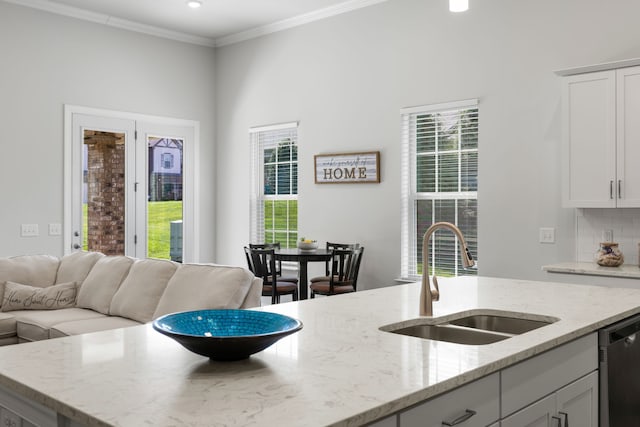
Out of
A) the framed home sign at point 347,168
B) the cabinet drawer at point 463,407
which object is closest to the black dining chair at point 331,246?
the framed home sign at point 347,168

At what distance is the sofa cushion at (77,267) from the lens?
4977 mm

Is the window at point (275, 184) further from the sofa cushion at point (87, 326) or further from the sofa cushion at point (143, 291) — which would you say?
the sofa cushion at point (87, 326)

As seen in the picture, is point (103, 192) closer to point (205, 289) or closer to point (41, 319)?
point (41, 319)

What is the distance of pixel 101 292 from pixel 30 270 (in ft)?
2.87

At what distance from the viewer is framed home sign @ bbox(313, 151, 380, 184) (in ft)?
19.7

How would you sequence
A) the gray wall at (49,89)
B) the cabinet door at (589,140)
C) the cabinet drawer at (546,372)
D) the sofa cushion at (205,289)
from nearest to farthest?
the cabinet drawer at (546,372), the sofa cushion at (205,289), the cabinet door at (589,140), the gray wall at (49,89)

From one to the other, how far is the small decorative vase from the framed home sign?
2256 mm

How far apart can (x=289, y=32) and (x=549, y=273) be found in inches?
158

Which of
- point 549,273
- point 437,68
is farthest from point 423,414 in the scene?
point 437,68

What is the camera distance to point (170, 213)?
7312 mm

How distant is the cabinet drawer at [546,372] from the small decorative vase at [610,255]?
2.29m

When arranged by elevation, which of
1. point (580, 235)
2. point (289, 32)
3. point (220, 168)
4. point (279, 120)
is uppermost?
point (289, 32)

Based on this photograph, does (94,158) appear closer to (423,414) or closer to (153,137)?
(153,137)

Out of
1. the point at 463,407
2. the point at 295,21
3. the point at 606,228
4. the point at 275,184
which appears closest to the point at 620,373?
the point at 463,407
